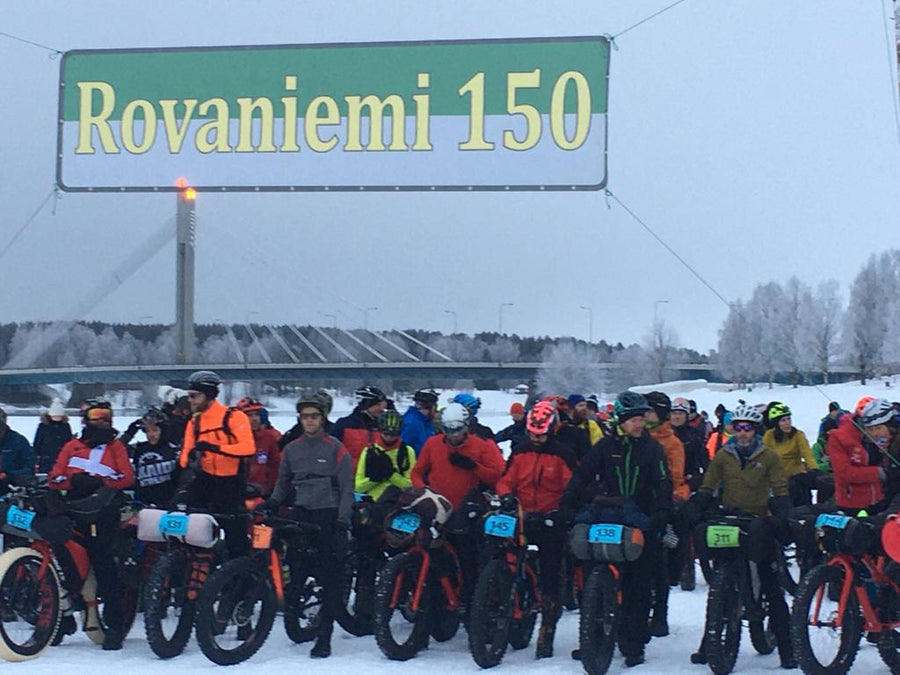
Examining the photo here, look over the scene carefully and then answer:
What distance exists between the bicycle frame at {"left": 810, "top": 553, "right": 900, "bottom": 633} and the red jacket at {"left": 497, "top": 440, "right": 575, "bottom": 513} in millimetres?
2111

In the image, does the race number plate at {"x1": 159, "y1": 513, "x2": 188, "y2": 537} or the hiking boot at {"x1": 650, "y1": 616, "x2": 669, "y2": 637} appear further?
the hiking boot at {"x1": 650, "y1": 616, "x2": 669, "y2": 637}

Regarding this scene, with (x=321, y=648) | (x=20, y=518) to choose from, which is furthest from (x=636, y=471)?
(x=20, y=518)

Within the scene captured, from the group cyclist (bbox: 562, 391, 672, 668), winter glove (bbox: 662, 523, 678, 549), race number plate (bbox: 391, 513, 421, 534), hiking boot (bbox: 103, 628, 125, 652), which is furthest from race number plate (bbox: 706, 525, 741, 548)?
hiking boot (bbox: 103, 628, 125, 652)

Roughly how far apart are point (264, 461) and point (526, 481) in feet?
12.2

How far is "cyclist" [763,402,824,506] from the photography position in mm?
13102

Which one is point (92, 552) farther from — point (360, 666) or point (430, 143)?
point (430, 143)

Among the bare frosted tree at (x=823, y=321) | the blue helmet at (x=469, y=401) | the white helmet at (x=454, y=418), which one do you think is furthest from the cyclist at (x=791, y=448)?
the bare frosted tree at (x=823, y=321)

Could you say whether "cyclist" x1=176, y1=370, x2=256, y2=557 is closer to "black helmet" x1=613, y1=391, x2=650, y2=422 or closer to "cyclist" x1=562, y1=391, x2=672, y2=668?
"cyclist" x1=562, y1=391, x2=672, y2=668

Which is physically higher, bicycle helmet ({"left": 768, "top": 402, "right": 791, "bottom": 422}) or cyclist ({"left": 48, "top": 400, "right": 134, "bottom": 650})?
bicycle helmet ({"left": 768, "top": 402, "right": 791, "bottom": 422})

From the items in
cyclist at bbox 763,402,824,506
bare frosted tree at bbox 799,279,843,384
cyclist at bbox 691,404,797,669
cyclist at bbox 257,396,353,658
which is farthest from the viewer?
bare frosted tree at bbox 799,279,843,384

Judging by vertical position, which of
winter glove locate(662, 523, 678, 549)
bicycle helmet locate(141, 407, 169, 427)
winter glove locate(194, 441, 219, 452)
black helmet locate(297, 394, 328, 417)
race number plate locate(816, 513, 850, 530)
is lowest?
winter glove locate(662, 523, 678, 549)

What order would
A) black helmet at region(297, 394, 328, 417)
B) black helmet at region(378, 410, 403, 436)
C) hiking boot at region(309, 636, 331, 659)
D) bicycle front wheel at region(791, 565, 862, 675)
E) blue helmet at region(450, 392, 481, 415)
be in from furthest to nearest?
blue helmet at region(450, 392, 481, 415) < black helmet at region(378, 410, 403, 436) < black helmet at region(297, 394, 328, 417) < hiking boot at region(309, 636, 331, 659) < bicycle front wheel at region(791, 565, 862, 675)

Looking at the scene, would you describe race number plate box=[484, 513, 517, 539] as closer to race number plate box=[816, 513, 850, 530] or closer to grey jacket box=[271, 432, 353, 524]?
grey jacket box=[271, 432, 353, 524]

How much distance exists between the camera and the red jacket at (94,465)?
390 inches
